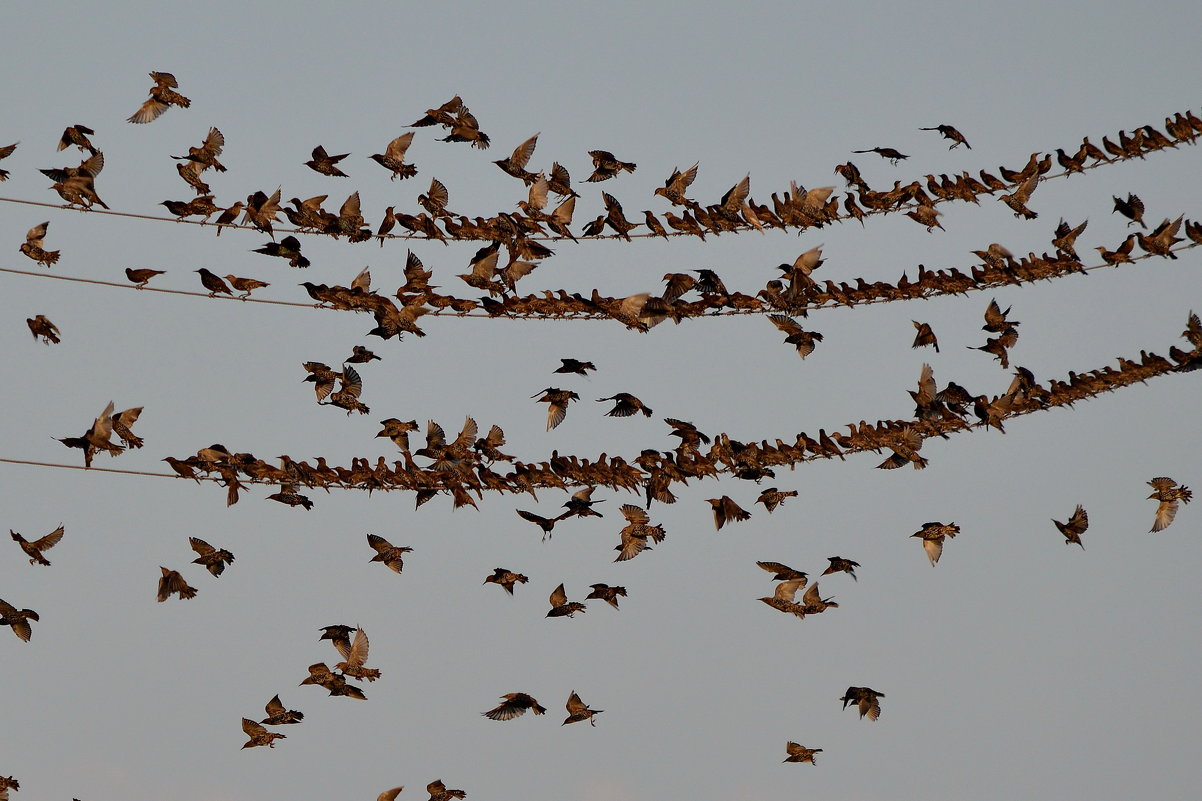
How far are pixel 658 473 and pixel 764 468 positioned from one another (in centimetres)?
126

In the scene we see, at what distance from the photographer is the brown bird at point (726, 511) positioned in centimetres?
2023

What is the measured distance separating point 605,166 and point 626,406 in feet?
10.3

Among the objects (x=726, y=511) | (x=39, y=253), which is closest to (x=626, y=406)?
(x=726, y=511)

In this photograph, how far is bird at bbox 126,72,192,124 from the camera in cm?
2030

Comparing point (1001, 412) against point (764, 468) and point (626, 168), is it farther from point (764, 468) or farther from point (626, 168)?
point (626, 168)

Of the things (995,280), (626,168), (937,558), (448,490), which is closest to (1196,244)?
(995,280)

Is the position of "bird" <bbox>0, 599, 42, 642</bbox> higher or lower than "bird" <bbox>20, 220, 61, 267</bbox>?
lower

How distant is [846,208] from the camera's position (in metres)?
18.7

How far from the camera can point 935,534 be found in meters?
20.2

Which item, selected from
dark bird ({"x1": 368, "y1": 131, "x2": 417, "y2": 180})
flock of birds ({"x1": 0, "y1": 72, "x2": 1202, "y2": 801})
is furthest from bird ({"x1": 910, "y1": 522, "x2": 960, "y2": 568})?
dark bird ({"x1": 368, "y1": 131, "x2": 417, "y2": 180})

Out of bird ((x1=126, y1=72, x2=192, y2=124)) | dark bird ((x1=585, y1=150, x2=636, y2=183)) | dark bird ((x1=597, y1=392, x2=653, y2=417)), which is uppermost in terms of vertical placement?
bird ((x1=126, y1=72, x2=192, y2=124))

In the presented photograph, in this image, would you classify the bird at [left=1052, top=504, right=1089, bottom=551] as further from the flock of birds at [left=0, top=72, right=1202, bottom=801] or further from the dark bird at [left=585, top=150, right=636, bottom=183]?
the dark bird at [left=585, top=150, right=636, bottom=183]

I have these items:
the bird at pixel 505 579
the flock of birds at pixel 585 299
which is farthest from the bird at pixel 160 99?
the bird at pixel 505 579

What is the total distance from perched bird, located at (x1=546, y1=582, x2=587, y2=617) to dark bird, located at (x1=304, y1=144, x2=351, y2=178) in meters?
6.31
